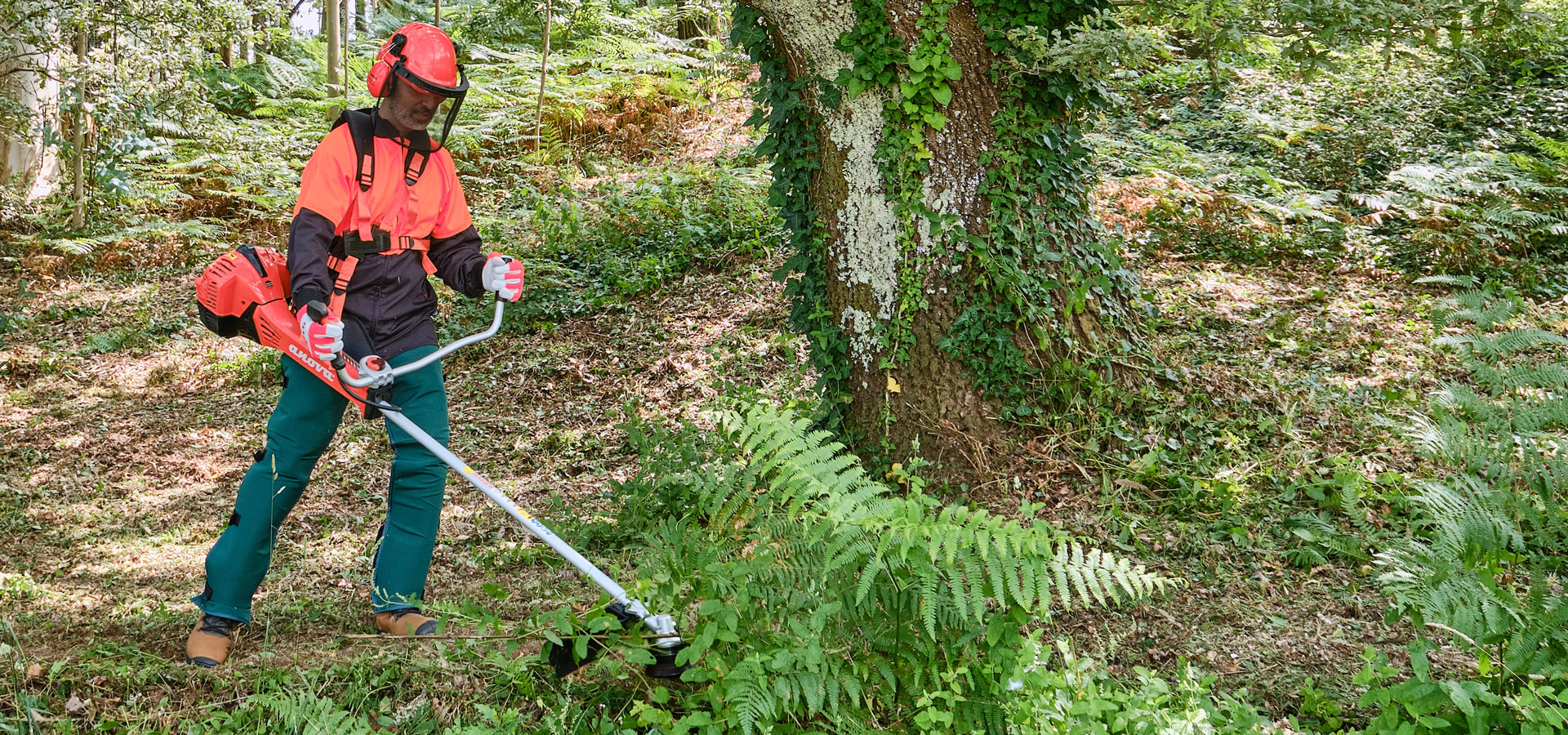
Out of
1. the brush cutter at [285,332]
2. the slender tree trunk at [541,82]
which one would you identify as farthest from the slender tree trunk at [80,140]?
the brush cutter at [285,332]

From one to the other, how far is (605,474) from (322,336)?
2.52 metres

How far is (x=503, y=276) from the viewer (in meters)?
3.57

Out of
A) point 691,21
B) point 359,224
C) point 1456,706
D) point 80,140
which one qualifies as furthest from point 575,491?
point 691,21

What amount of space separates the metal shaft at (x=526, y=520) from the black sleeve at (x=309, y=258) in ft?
1.58

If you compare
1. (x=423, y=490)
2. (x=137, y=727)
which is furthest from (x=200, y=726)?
(x=423, y=490)

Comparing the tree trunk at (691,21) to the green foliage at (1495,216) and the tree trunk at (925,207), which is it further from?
the green foliage at (1495,216)

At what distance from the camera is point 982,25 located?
4359 mm

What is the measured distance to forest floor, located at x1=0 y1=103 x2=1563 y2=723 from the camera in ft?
10.9

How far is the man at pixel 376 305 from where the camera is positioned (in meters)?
3.35

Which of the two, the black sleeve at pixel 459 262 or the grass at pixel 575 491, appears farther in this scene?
the black sleeve at pixel 459 262

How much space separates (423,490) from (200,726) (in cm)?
109

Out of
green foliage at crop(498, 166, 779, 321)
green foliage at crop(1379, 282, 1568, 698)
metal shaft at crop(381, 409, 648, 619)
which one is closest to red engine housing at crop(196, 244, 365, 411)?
metal shaft at crop(381, 409, 648, 619)

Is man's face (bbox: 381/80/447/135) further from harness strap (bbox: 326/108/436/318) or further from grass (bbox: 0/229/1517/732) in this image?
grass (bbox: 0/229/1517/732)

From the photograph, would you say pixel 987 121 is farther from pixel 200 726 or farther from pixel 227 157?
pixel 227 157
